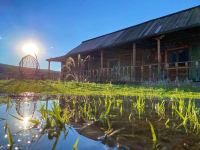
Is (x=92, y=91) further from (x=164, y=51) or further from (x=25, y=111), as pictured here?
(x=164, y=51)

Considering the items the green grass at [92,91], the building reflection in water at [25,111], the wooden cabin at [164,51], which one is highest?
the wooden cabin at [164,51]

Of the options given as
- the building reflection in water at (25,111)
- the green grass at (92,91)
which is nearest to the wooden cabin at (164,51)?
the green grass at (92,91)

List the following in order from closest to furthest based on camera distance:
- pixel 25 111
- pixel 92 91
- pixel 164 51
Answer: pixel 25 111 < pixel 92 91 < pixel 164 51

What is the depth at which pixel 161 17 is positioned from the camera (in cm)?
1670

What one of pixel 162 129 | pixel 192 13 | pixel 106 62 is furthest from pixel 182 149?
pixel 106 62

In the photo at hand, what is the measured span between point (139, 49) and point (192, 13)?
16.0ft

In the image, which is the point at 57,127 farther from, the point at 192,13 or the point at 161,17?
the point at 161,17

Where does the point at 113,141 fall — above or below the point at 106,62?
below

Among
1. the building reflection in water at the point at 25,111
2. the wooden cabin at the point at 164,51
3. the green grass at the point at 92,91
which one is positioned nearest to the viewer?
the building reflection in water at the point at 25,111

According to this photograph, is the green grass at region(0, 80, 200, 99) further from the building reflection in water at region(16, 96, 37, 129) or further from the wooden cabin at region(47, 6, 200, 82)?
the wooden cabin at region(47, 6, 200, 82)

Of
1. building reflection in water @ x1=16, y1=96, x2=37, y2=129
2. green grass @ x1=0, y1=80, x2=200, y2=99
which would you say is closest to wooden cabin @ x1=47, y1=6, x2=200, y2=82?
green grass @ x1=0, y1=80, x2=200, y2=99

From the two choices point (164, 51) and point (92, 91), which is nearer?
point (92, 91)

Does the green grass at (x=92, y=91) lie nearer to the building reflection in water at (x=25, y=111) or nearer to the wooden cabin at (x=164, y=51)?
the building reflection in water at (x=25, y=111)

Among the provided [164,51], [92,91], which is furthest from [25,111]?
[164,51]
